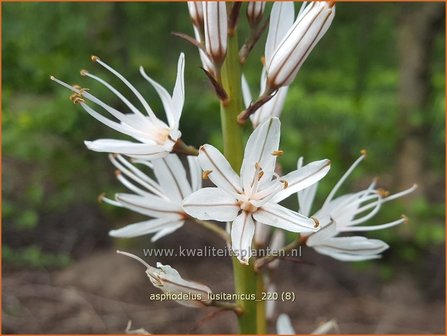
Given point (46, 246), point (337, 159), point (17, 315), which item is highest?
point (337, 159)

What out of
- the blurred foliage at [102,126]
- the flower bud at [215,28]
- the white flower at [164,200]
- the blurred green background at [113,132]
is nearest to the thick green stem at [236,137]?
the flower bud at [215,28]

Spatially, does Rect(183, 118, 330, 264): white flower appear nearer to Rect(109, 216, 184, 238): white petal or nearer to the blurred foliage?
Rect(109, 216, 184, 238): white petal

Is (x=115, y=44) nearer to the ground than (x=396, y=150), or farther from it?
farther from it

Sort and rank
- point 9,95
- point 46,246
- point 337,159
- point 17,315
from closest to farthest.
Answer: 1. point 9,95
2. point 17,315
3. point 337,159
4. point 46,246

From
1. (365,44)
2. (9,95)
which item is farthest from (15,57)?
(365,44)

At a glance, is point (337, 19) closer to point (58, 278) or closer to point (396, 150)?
point (396, 150)

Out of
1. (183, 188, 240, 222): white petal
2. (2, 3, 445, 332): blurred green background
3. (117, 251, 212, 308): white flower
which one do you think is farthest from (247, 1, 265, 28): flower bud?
(2, 3, 445, 332): blurred green background
